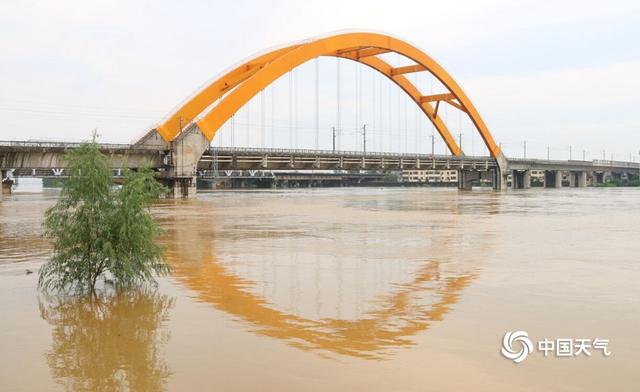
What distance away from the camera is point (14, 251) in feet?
52.3

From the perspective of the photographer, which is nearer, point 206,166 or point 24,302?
point 24,302

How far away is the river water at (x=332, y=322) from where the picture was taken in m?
5.98

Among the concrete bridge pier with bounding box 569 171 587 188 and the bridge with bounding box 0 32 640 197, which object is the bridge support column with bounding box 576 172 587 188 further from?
the bridge with bounding box 0 32 640 197

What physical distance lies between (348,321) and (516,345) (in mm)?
2155

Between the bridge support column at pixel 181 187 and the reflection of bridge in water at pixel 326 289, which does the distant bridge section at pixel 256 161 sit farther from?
the reflection of bridge in water at pixel 326 289

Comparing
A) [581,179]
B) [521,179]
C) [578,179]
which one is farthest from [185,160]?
[578,179]

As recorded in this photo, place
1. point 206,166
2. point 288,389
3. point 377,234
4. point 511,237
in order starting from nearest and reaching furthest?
point 288,389, point 511,237, point 377,234, point 206,166

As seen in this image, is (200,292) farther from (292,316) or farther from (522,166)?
(522,166)

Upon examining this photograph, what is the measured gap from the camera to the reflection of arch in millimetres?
7074

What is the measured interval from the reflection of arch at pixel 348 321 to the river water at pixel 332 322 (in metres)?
0.03

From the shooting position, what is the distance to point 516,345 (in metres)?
6.94

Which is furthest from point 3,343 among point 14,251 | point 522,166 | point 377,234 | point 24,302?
point 522,166

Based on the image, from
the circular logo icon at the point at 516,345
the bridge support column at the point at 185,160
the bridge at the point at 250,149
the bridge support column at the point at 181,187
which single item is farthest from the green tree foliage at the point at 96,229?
the bridge support column at the point at 181,187

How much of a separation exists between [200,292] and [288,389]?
4.80m
